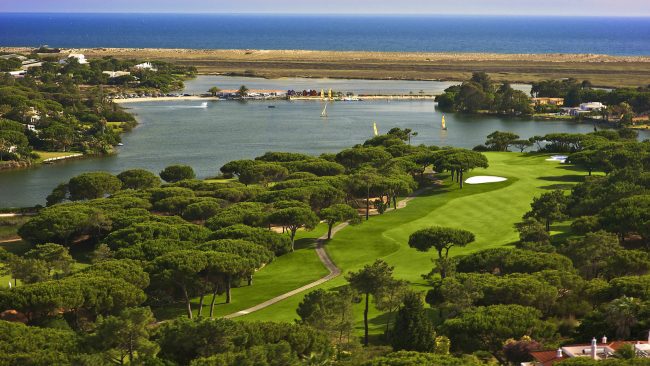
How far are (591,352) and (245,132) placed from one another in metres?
75.9

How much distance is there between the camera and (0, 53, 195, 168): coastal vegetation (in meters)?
86.3

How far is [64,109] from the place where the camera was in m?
104

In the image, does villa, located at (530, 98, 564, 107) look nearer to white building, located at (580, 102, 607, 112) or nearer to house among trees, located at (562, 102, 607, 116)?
house among trees, located at (562, 102, 607, 116)

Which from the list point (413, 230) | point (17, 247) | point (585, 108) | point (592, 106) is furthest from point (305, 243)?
point (592, 106)

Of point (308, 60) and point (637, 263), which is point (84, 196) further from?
point (308, 60)

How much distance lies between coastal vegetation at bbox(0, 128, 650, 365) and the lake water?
11775mm

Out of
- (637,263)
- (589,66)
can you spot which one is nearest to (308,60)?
(589,66)

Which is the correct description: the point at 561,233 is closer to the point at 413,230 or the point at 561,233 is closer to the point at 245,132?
the point at 413,230

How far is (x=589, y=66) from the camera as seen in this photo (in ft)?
577

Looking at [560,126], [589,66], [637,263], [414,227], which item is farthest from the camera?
[589,66]

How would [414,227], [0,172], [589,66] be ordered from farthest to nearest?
[589,66] < [0,172] < [414,227]

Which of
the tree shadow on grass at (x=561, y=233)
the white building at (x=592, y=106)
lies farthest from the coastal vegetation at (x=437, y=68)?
the tree shadow on grass at (x=561, y=233)

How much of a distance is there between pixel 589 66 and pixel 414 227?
13314cm

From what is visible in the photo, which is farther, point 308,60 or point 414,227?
point 308,60
